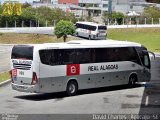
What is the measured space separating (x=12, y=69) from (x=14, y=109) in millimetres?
4007

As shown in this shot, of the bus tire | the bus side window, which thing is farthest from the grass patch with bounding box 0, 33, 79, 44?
the bus tire

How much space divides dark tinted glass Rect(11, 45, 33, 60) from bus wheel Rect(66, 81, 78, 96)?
99.7 inches

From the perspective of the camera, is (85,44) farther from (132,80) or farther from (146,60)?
(146,60)

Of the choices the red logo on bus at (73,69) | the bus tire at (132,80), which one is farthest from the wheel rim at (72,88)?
the bus tire at (132,80)

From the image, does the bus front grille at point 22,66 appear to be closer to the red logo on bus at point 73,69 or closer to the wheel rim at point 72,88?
the red logo on bus at point 73,69

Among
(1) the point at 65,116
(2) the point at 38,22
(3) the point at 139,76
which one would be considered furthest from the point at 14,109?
(2) the point at 38,22

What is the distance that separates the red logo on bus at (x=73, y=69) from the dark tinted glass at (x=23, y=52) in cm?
208

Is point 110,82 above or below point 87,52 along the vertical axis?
below

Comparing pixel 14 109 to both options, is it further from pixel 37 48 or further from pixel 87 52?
pixel 87 52

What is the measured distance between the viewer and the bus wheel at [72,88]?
2302 cm

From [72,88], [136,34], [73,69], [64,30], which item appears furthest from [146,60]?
[136,34]

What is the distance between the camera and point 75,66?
23.2 metres

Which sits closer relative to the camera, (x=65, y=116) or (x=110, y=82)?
(x=65, y=116)

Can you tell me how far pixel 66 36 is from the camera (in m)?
81.1
